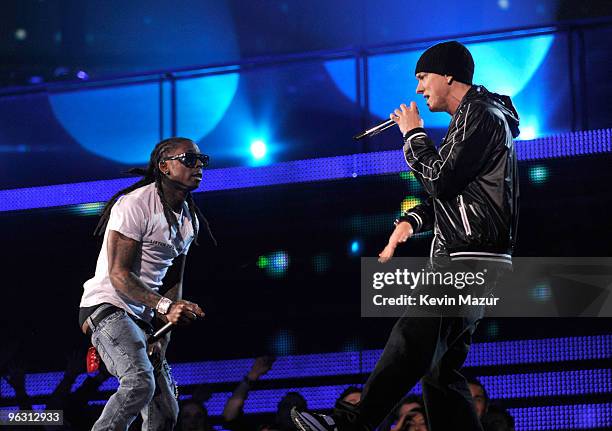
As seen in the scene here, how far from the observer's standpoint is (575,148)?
5453 mm

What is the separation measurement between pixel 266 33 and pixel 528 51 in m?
2.44

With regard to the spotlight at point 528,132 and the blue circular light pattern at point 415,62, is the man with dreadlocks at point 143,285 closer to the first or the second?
the blue circular light pattern at point 415,62

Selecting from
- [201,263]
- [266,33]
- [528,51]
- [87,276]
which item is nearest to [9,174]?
[87,276]

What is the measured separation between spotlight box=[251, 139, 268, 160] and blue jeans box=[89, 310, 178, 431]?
7.79 ft

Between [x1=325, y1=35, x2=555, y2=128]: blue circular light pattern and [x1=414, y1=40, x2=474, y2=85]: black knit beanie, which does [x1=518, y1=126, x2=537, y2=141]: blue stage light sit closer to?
[x1=325, y1=35, x2=555, y2=128]: blue circular light pattern

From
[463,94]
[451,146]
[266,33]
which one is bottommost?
[451,146]

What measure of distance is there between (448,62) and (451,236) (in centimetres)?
67

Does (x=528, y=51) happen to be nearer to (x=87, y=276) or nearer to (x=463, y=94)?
(x=463, y=94)

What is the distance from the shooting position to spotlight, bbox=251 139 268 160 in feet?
20.5

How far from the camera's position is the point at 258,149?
627 centimetres

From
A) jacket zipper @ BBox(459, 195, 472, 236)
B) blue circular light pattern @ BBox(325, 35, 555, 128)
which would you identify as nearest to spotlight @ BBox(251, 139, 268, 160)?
blue circular light pattern @ BBox(325, 35, 555, 128)

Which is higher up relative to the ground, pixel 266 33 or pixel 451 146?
pixel 266 33

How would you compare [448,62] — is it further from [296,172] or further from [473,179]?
[296,172]

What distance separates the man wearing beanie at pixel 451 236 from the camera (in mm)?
3062
